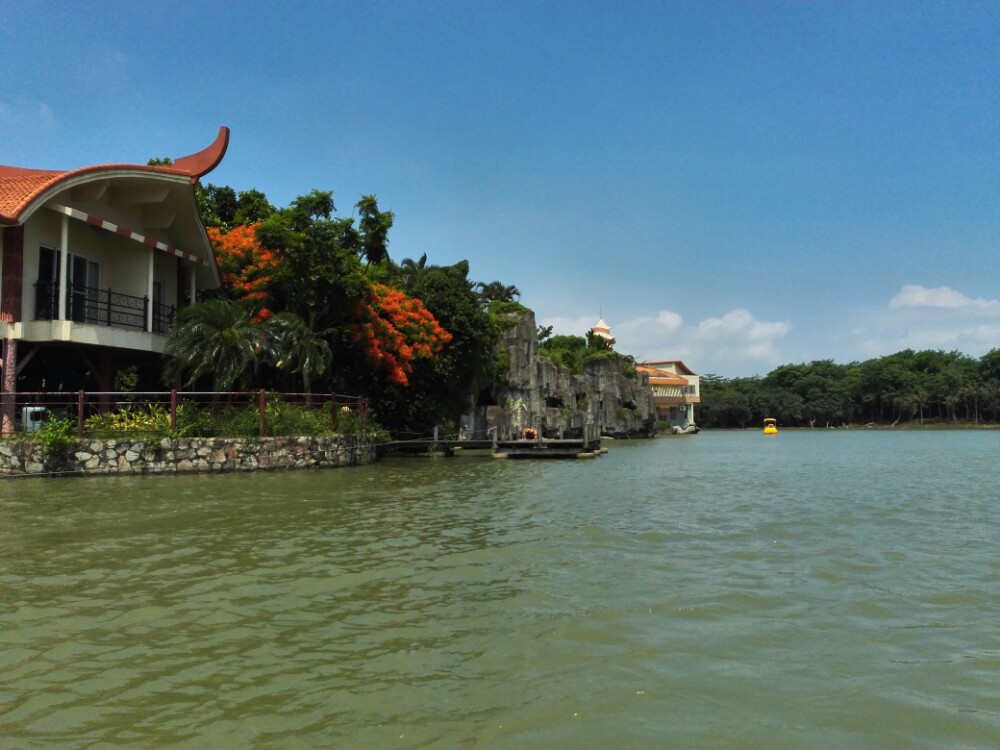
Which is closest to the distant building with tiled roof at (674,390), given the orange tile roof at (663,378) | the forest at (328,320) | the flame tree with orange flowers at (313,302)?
the orange tile roof at (663,378)

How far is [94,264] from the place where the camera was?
19.2 m

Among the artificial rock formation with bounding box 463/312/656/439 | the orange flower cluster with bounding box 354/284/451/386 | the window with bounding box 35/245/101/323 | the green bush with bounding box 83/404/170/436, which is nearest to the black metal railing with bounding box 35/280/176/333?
the window with bounding box 35/245/101/323

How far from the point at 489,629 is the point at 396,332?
19.6 metres

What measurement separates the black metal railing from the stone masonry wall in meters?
3.63

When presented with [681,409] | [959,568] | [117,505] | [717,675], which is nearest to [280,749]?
[717,675]

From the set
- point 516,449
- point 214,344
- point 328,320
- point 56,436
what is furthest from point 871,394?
point 56,436

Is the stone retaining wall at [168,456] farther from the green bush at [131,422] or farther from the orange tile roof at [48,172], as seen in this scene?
the orange tile roof at [48,172]

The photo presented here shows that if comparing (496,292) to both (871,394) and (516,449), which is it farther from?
(871,394)

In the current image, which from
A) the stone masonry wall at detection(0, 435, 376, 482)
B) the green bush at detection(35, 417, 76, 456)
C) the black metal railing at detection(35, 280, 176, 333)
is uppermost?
the black metal railing at detection(35, 280, 176, 333)

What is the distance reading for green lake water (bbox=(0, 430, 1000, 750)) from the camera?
3842mm

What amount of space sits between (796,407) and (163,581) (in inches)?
3650

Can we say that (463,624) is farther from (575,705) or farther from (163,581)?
(163,581)

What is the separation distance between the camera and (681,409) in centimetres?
8444

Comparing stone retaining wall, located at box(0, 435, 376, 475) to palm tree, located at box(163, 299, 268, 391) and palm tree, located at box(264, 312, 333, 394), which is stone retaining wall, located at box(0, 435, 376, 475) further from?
palm tree, located at box(264, 312, 333, 394)
